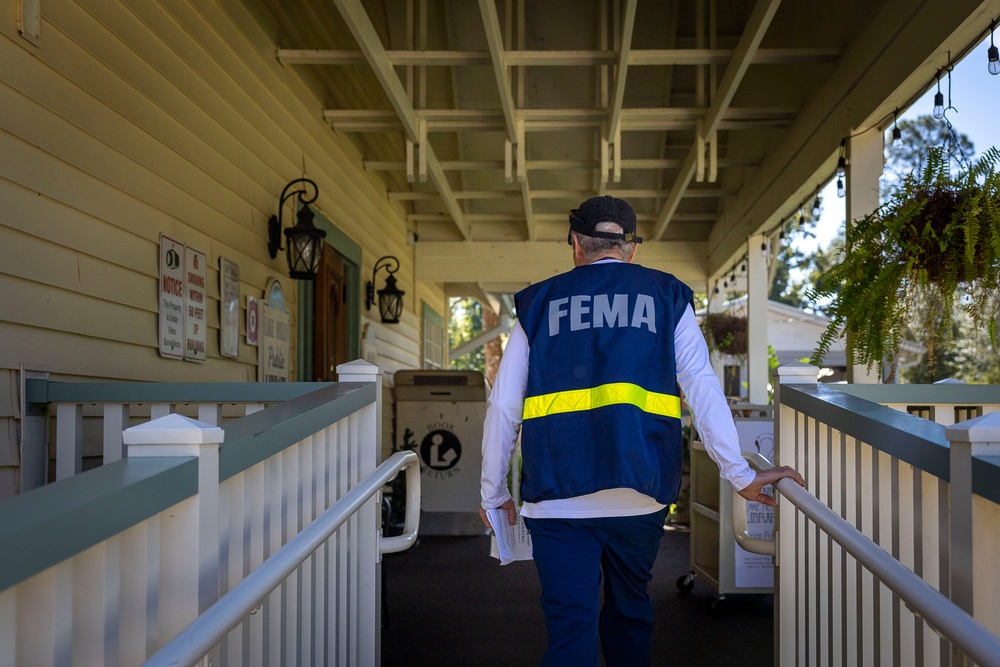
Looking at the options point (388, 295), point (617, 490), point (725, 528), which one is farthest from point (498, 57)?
point (388, 295)

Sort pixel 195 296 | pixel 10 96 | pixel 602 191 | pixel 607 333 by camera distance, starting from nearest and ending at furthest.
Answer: pixel 607 333 → pixel 10 96 → pixel 195 296 → pixel 602 191

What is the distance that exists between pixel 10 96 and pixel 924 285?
326 cm

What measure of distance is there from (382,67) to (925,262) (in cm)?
300

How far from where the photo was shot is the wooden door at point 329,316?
6.71 m

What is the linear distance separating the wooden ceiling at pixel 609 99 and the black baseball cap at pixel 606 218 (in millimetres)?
1974

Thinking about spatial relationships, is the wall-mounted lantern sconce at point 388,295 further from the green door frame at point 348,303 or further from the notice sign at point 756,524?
the notice sign at point 756,524

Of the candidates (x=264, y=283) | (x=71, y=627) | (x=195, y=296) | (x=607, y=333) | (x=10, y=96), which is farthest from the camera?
(x=264, y=283)

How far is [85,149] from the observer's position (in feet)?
11.5

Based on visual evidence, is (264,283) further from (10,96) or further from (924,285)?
(924,285)

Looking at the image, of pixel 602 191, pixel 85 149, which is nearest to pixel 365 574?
pixel 85 149

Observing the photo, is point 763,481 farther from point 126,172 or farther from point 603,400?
point 126,172

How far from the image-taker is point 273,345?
5.63 metres

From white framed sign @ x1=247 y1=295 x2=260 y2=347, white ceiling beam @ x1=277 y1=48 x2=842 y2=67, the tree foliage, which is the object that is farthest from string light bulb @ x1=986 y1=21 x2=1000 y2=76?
the tree foliage

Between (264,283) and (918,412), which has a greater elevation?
(264,283)
